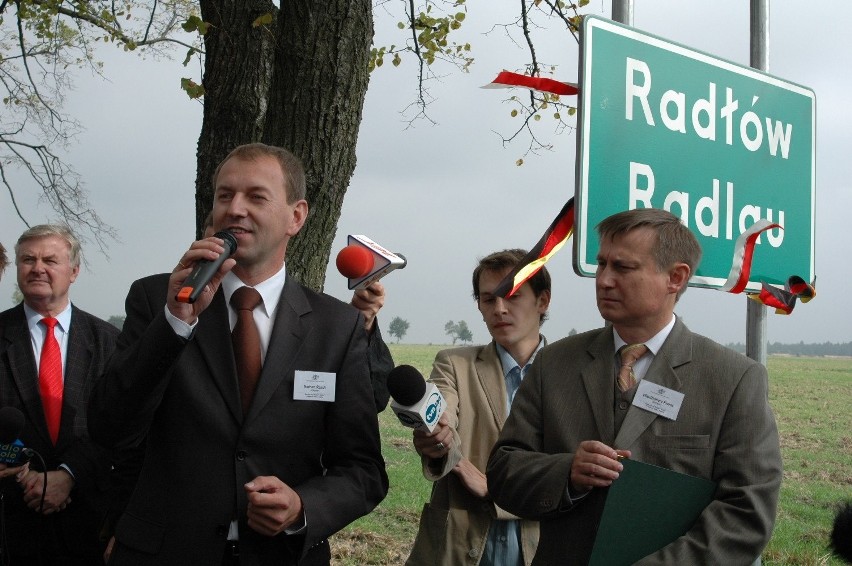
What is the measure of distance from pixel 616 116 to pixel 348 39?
104 inches

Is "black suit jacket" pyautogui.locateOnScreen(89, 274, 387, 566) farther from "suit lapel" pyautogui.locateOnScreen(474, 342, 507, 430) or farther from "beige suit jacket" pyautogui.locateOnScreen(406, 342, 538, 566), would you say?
"suit lapel" pyautogui.locateOnScreen(474, 342, 507, 430)

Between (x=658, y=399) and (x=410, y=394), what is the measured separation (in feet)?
2.45

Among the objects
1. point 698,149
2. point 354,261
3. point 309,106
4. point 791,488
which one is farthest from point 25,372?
point 791,488

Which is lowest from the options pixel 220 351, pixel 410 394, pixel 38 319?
pixel 410 394

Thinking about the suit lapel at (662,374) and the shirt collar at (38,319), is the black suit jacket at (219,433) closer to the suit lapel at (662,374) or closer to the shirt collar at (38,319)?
the suit lapel at (662,374)

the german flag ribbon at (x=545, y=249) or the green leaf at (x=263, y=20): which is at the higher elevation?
the green leaf at (x=263, y=20)

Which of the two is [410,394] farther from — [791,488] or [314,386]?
[791,488]

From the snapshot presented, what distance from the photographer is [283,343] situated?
2.78 m

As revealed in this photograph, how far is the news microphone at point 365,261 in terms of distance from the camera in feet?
9.68

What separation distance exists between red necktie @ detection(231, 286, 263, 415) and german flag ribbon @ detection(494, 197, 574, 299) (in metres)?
0.80

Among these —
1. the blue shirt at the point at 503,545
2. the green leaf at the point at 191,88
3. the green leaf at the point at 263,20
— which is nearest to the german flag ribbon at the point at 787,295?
the blue shirt at the point at 503,545

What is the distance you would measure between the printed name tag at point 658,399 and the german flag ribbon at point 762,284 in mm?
725

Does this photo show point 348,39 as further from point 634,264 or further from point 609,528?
point 609,528

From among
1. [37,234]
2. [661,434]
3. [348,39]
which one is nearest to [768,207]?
[661,434]
